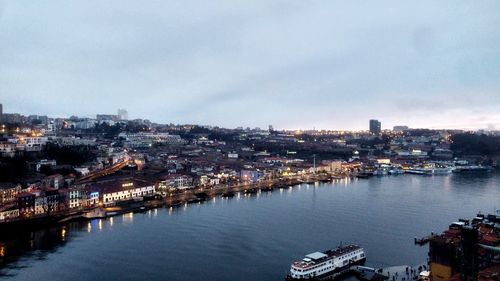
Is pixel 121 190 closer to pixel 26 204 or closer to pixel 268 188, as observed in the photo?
pixel 26 204

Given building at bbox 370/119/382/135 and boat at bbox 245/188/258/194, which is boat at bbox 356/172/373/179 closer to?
boat at bbox 245/188/258/194

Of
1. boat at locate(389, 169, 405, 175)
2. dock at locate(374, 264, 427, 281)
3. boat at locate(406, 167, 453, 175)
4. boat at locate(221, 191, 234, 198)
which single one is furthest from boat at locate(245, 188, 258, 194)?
boat at locate(406, 167, 453, 175)

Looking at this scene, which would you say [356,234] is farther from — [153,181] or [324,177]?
[324,177]

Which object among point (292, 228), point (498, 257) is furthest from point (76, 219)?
point (498, 257)

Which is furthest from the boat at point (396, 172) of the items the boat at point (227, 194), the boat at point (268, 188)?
the boat at point (227, 194)

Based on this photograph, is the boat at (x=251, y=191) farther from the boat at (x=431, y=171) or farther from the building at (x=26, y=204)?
the boat at (x=431, y=171)

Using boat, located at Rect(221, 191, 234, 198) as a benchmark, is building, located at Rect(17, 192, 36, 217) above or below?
above

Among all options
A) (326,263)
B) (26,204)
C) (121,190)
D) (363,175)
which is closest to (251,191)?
(121,190)
